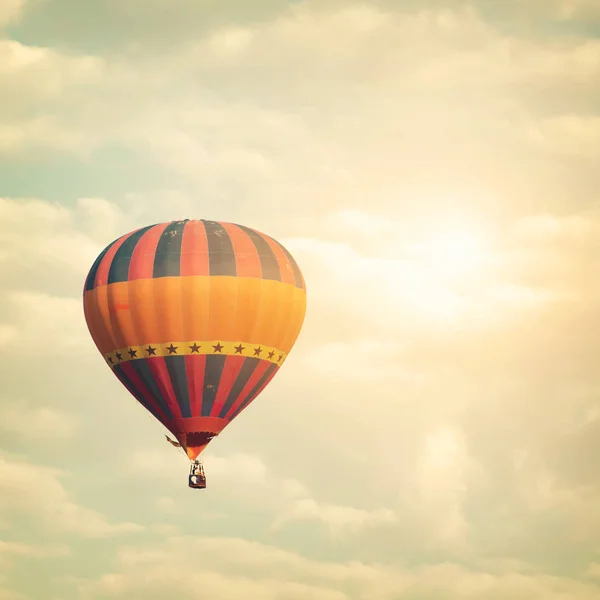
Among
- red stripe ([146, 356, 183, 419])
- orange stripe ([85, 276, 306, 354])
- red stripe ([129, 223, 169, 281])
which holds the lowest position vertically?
red stripe ([146, 356, 183, 419])

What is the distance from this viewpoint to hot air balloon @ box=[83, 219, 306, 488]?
87.3m

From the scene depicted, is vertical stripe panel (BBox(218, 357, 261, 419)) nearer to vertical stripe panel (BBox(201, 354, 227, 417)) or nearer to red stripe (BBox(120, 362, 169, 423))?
vertical stripe panel (BBox(201, 354, 227, 417))

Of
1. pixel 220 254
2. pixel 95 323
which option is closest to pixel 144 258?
pixel 220 254

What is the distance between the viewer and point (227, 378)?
288ft

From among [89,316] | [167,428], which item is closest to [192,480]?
[167,428]

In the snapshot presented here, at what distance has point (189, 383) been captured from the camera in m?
87.6

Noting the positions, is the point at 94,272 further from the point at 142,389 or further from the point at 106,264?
the point at 142,389

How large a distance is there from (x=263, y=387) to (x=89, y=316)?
7.86 metres

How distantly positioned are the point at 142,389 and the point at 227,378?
367cm

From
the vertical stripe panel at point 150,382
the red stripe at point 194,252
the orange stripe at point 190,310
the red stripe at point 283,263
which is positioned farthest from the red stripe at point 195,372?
the red stripe at point 283,263

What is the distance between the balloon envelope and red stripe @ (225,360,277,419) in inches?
1.6

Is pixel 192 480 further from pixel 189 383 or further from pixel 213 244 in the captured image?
pixel 213 244

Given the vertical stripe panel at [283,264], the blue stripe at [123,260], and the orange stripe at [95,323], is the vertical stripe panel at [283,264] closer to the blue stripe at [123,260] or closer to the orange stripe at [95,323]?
the blue stripe at [123,260]

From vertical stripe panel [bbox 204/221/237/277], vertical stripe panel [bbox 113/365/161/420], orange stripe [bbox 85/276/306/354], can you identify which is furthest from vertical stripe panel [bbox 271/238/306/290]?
vertical stripe panel [bbox 113/365/161/420]
